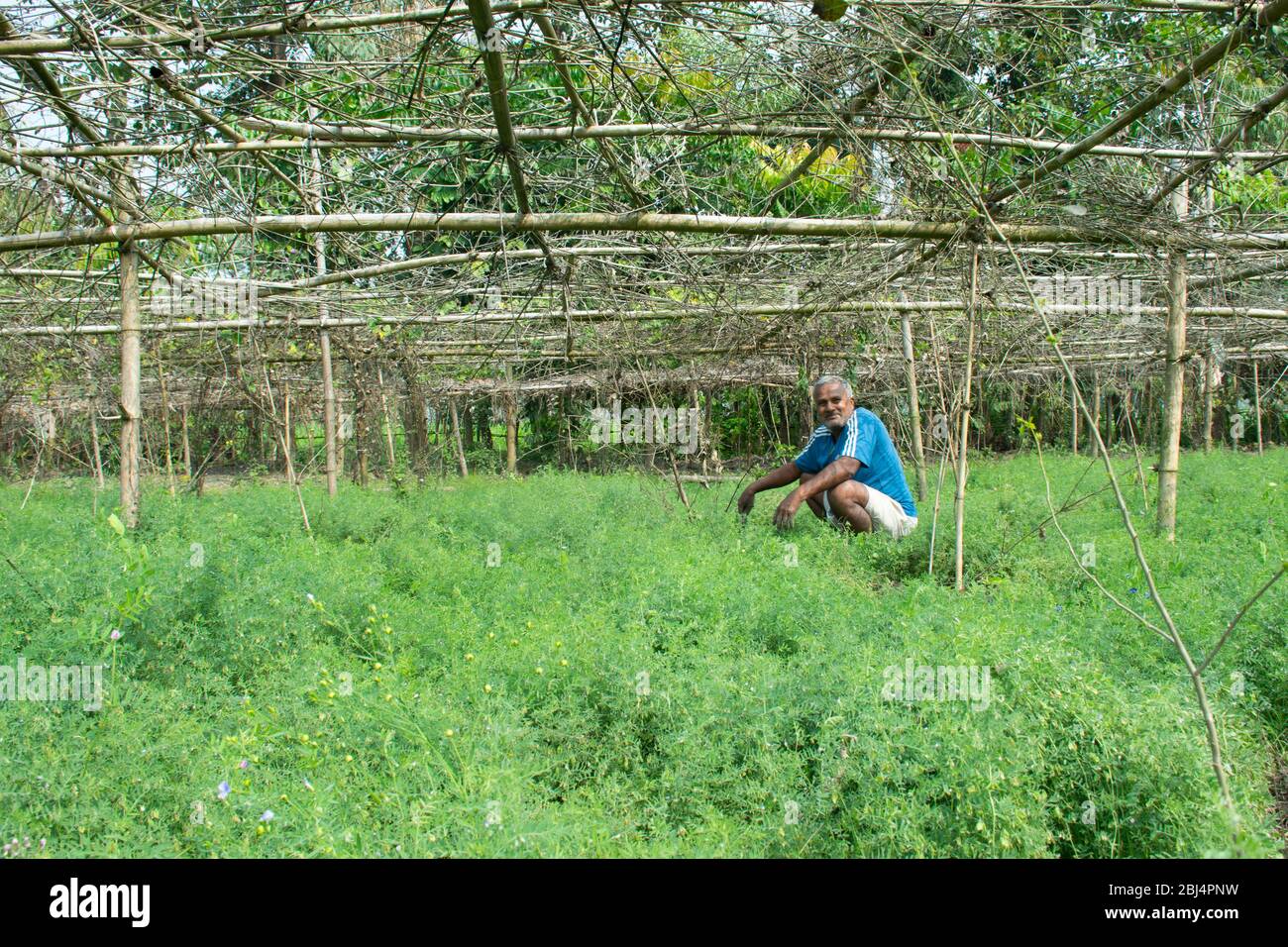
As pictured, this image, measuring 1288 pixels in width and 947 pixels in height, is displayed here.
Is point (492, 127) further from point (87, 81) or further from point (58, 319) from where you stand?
point (58, 319)

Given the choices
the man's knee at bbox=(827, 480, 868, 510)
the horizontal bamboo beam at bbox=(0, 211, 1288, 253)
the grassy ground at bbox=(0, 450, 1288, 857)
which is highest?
the horizontal bamboo beam at bbox=(0, 211, 1288, 253)

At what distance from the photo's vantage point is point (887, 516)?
636 cm

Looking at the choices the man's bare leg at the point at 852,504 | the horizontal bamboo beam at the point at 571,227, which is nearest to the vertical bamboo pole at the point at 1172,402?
the horizontal bamboo beam at the point at 571,227

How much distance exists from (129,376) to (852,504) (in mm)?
5388

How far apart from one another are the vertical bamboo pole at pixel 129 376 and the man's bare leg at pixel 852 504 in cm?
514

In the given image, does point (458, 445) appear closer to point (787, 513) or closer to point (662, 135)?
point (787, 513)

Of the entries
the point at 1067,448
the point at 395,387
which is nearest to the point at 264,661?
the point at 395,387

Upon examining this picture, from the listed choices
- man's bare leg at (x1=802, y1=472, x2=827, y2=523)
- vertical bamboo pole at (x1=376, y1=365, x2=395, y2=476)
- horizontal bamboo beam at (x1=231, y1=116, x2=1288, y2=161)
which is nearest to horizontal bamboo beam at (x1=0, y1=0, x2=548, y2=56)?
horizontal bamboo beam at (x1=231, y1=116, x2=1288, y2=161)

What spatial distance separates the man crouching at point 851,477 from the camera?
626cm

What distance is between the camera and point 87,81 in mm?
4551

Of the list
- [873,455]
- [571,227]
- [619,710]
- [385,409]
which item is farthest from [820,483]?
[385,409]

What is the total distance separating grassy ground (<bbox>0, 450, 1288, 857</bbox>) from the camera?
8.00ft

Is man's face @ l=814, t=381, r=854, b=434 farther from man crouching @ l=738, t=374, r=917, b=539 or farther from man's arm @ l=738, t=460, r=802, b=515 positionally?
man's arm @ l=738, t=460, r=802, b=515
